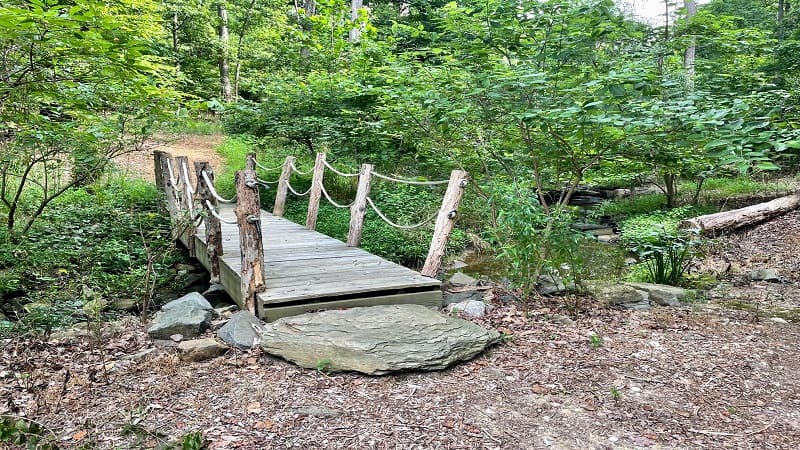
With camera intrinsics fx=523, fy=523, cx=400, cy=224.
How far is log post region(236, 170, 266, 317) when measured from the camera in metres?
4.71

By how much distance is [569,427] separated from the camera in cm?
293

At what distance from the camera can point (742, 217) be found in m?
9.71

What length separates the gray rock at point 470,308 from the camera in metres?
4.89

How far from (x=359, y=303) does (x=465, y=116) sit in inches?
113

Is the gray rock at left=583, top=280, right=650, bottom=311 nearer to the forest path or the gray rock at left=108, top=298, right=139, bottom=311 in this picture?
the gray rock at left=108, top=298, right=139, bottom=311

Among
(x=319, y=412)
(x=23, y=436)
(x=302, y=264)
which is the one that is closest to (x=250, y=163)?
(x=302, y=264)

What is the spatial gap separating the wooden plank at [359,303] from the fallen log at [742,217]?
5.35m

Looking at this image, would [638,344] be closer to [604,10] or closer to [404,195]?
[604,10]

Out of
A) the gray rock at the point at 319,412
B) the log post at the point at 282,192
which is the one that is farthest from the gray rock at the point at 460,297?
Result: the log post at the point at 282,192

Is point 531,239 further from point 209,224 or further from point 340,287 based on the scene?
point 209,224

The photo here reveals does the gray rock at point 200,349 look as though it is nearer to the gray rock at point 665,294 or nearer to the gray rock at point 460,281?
the gray rock at point 460,281

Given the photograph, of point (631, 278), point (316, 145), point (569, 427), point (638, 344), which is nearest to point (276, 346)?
point (569, 427)

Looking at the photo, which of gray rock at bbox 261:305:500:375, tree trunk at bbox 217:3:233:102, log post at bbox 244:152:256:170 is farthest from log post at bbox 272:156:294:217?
tree trunk at bbox 217:3:233:102

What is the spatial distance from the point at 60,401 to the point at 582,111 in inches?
173
